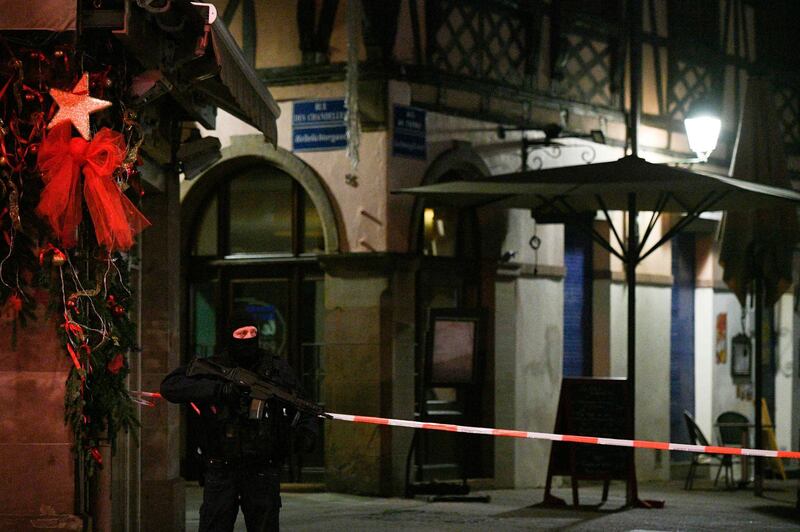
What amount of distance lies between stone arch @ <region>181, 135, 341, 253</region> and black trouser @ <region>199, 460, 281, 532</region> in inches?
292

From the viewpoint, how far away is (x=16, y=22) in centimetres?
804

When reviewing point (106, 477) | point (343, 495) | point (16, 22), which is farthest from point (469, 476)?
point (16, 22)

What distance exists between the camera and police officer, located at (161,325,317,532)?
833 centimetres

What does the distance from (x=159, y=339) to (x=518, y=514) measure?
3.99 metres

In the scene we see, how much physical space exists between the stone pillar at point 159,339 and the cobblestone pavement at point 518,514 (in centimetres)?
Answer: 81

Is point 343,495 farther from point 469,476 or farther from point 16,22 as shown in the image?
point 16,22

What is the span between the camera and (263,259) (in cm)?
1667

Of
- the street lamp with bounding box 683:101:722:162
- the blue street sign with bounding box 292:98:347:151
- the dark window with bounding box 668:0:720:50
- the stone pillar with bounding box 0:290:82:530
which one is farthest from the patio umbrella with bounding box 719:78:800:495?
the stone pillar with bounding box 0:290:82:530

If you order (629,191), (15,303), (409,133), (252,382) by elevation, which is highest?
(409,133)

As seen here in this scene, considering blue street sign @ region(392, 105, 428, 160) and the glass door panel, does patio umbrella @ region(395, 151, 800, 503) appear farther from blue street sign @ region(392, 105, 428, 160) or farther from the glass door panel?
the glass door panel

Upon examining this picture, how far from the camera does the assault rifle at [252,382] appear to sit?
8312mm

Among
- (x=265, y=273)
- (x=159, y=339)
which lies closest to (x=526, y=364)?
(x=265, y=273)

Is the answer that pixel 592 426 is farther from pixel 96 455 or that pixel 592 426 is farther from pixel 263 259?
pixel 96 455

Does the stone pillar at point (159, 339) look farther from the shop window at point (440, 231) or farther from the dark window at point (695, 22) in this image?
the dark window at point (695, 22)
